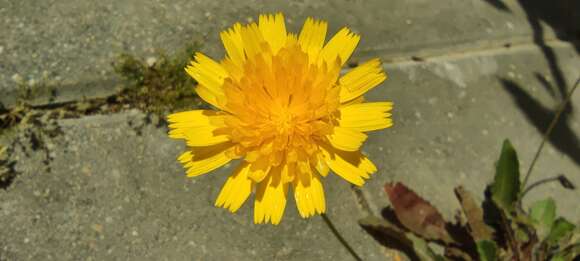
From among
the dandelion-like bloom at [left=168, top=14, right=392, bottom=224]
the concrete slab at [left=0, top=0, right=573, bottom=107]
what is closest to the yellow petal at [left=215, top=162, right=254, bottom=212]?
the dandelion-like bloom at [left=168, top=14, right=392, bottom=224]

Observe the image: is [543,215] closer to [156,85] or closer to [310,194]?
[310,194]

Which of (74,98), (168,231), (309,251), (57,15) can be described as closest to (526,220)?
(309,251)

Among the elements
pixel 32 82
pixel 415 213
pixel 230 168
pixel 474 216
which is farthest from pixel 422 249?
pixel 32 82

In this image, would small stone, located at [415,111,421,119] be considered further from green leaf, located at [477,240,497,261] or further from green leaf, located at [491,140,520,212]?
green leaf, located at [477,240,497,261]

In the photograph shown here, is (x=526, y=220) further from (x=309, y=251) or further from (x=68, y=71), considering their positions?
(x=68, y=71)

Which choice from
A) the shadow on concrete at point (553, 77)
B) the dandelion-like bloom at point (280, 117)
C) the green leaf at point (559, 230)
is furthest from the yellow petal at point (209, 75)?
the shadow on concrete at point (553, 77)

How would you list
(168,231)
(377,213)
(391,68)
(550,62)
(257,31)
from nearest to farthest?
(257,31)
(168,231)
(377,213)
(391,68)
(550,62)

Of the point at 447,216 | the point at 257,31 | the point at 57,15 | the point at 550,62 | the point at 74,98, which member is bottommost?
the point at 447,216

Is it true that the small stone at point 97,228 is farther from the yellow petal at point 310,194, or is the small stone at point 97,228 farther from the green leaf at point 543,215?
the green leaf at point 543,215
